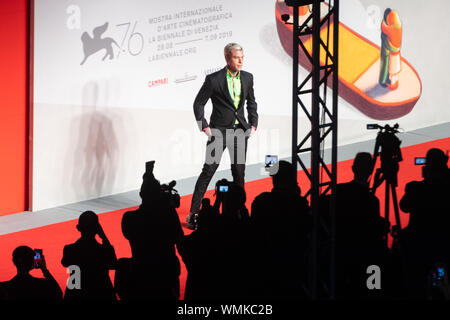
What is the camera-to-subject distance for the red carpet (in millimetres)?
5738

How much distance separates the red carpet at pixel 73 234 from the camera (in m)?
5.74

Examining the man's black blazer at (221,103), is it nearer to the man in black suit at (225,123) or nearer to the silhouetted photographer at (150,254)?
the man in black suit at (225,123)

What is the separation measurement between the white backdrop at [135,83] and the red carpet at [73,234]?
0.68m

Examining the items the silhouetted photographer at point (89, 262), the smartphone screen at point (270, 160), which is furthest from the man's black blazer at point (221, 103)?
the silhouetted photographer at point (89, 262)

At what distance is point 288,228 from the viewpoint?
419cm

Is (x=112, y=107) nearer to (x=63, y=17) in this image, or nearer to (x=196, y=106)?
(x=63, y=17)

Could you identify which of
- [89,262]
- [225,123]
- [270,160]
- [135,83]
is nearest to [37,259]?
[89,262]

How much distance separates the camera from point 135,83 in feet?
26.2

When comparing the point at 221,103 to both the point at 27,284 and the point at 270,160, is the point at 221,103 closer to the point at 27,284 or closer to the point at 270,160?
the point at 270,160

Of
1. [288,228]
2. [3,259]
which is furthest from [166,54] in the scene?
[288,228]

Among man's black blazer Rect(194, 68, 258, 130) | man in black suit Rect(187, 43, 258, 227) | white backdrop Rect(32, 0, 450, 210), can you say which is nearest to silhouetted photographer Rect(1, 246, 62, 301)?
man in black suit Rect(187, 43, 258, 227)

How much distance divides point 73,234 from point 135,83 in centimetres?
206
